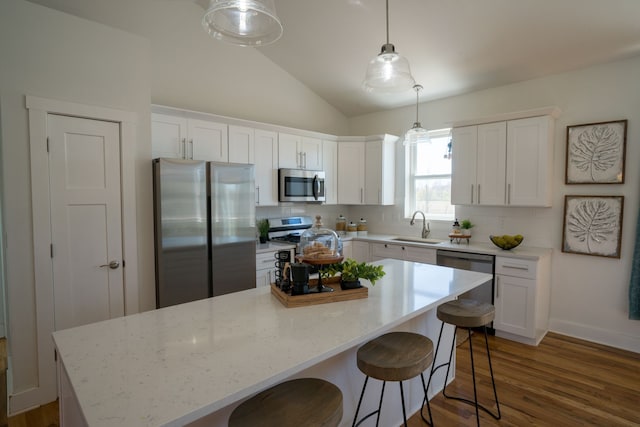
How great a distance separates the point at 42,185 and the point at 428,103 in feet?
14.3

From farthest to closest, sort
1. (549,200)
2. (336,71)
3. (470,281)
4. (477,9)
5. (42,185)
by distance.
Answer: (336,71) → (549,200) → (477,9) → (42,185) → (470,281)

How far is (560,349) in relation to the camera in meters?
3.29

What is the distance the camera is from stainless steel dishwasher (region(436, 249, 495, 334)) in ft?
11.8

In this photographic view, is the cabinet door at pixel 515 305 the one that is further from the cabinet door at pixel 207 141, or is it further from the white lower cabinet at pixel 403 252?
the cabinet door at pixel 207 141

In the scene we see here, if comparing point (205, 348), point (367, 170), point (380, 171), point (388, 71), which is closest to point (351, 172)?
point (367, 170)

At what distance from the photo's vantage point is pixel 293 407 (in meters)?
1.21

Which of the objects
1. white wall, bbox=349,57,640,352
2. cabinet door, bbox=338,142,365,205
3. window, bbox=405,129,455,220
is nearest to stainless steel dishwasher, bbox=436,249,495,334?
white wall, bbox=349,57,640,352

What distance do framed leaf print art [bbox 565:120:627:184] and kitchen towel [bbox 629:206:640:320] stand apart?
56cm

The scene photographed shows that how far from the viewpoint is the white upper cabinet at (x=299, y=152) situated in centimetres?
434

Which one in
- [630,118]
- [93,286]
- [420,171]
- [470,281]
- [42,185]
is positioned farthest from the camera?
[420,171]

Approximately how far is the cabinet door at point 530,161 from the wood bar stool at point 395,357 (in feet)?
8.44

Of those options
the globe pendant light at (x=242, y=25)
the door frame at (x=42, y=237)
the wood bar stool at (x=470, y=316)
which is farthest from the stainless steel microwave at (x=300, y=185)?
the globe pendant light at (x=242, y=25)

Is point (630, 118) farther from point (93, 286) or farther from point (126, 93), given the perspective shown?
point (93, 286)

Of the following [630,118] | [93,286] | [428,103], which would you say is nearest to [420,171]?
[428,103]
